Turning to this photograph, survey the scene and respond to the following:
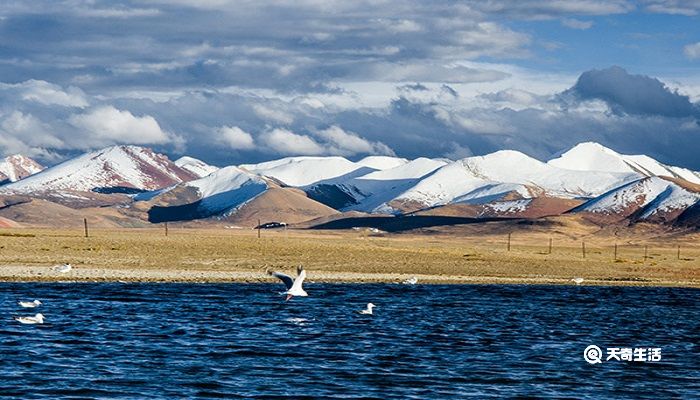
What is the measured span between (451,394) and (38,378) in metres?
11.4

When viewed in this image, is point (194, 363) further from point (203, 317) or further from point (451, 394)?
point (203, 317)

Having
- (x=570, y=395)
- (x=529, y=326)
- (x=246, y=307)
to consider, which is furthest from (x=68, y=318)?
(x=570, y=395)

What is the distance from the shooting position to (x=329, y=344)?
4228 cm

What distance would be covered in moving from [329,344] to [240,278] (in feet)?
96.6

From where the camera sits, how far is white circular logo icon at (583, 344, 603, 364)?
39162 millimetres

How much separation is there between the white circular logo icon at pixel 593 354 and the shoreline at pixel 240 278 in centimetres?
3092

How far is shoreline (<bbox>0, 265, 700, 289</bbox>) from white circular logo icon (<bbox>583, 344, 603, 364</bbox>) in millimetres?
30923

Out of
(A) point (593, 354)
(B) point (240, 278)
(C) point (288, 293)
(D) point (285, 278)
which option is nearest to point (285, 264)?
(B) point (240, 278)

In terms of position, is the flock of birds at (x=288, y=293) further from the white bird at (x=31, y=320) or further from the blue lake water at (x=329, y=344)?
the blue lake water at (x=329, y=344)

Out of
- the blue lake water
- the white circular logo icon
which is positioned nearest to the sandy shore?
the blue lake water

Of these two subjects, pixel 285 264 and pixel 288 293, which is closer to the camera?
pixel 288 293

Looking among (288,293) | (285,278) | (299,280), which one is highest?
(285,278)

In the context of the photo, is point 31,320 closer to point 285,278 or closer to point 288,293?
point 285,278

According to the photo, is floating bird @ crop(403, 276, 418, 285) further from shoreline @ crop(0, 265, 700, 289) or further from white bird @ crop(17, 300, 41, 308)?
white bird @ crop(17, 300, 41, 308)
